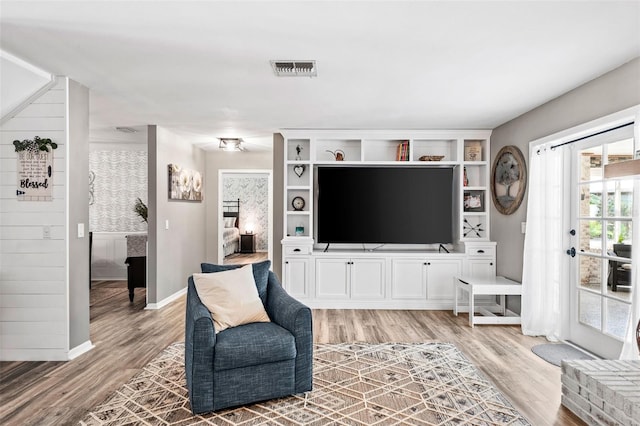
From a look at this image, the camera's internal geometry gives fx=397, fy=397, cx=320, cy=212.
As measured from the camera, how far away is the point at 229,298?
2.86 metres

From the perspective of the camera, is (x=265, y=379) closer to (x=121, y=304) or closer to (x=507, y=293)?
(x=507, y=293)

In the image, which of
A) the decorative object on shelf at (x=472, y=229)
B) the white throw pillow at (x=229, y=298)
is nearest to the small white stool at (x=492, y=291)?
the decorative object on shelf at (x=472, y=229)

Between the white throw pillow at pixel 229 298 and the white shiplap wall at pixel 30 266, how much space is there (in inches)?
55.7

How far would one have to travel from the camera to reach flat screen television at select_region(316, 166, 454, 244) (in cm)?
543

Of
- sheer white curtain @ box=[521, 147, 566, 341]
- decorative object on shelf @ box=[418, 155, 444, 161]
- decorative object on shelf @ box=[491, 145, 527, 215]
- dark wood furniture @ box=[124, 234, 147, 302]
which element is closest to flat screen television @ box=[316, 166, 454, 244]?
decorative object on shelf @ box=[418, 155, 444, 161]

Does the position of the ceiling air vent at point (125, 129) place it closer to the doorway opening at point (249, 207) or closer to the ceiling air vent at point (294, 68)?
the ceiling air vent at point (294, 68)

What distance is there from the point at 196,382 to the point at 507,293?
3468 mm

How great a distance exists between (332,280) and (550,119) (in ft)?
10.2

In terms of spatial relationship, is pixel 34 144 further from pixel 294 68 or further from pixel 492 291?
pixel 492 291

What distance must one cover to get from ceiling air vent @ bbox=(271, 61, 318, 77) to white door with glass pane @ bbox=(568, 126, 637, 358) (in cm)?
257

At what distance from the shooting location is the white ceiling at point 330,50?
226 cm

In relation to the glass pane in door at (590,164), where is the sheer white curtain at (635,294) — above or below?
below

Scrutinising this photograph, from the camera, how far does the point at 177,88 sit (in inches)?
145

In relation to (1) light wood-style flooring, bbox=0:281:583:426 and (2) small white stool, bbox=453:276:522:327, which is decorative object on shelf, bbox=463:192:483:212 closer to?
(2) small white stool, bbox=453:276:522:327
